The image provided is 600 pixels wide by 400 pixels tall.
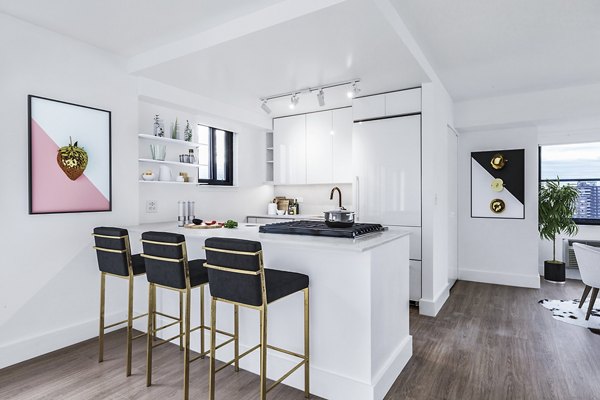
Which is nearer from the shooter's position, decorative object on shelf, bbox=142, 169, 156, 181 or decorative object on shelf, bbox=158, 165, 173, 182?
decorative object on shelf, bbox=142, 169, 156, 181

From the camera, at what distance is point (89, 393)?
7.48ft

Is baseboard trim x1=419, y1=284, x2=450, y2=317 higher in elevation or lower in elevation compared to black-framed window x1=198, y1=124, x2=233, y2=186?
lower

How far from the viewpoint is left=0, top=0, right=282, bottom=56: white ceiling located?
2.45 meters

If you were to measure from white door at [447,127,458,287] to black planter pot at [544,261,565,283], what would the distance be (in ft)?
4.57

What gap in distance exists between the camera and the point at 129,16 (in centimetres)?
262

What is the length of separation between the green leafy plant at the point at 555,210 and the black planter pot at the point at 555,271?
0.26 feet

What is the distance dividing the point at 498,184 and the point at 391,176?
208cm

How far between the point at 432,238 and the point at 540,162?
146 inches

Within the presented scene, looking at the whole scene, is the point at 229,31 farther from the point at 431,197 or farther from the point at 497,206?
the point at 497,206

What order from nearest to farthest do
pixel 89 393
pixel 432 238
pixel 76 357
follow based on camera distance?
pixel 89 393
pixel 76 357
pixel 432 238

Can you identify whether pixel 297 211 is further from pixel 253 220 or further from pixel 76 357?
pixel 76 357

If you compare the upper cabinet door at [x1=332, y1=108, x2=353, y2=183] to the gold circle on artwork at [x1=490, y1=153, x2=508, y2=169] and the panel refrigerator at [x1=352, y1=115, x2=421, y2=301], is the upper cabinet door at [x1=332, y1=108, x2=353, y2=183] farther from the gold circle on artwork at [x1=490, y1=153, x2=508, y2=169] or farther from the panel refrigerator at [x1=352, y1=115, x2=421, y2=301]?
the gold circle on artwork at [x1=490, y1=153, x2=508, y2=169]

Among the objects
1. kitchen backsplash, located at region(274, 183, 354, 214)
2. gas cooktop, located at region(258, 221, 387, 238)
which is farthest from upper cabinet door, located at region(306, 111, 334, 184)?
gas cooktop, located at region(258, 221, 387, 238)

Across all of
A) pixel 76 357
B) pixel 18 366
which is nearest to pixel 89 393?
pixel 76 357
